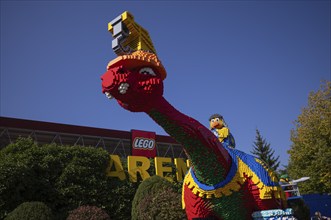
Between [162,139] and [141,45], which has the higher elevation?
[162,139]

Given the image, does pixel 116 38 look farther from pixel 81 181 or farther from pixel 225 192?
pixel 81 181

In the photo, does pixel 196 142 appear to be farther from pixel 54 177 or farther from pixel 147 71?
pixel 54 177

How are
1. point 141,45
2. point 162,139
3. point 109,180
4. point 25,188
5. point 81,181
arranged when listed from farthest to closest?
point 162,139
point 109,180
point 81,181
point 25,188
point 141,45

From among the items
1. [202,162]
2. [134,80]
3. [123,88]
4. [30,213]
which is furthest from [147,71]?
[30,213]

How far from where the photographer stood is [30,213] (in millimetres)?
8055

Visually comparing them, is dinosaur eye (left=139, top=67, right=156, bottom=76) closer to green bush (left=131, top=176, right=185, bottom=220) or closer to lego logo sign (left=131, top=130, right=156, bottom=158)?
green bush (left=131, top=176, right=185, bottom=220)

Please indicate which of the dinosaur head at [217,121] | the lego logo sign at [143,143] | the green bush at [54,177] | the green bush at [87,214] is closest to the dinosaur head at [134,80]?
the dinosaur head at [217,121]

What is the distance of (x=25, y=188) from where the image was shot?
9469mm

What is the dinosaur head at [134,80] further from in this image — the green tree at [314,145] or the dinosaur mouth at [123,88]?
the green tree at [314,145]

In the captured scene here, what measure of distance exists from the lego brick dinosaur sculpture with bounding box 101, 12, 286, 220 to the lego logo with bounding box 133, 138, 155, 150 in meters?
13.0

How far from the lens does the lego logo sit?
17438mm

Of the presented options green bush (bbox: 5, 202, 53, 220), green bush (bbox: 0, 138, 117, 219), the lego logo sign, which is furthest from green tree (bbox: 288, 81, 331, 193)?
green bush (bbox: 5, 202, 53, 220)

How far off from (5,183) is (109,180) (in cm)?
382

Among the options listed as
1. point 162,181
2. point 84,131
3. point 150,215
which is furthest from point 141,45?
point 84,131
